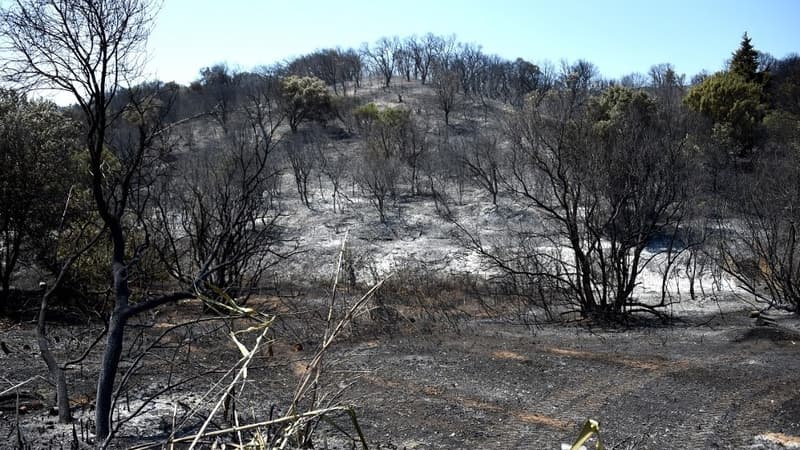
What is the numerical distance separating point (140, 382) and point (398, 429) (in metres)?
3.56

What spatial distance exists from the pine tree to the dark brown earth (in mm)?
37867

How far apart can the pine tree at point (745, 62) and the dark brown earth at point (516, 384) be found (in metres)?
37.9

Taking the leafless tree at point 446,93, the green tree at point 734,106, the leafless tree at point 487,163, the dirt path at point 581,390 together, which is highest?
the leafless tree at point 446,93

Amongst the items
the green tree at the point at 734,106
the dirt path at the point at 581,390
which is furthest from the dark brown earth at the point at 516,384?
the green tree at the point at 734,106

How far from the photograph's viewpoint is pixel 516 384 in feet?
34.1

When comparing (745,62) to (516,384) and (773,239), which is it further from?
(516,384)

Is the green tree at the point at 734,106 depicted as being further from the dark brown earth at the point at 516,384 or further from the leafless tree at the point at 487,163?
the dark brown earth at the point at 516,384

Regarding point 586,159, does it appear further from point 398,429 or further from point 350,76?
point 350,76

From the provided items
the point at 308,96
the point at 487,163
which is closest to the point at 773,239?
the point at 487,163

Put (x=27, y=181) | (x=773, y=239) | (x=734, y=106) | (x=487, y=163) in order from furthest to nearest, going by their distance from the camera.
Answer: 1. (x=734, y=106)
2. (x=487, y=163)
3. (x=773, y=239)
4. (x=27, y=181)

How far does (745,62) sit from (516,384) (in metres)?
45.5

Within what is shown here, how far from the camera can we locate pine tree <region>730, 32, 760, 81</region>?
156ft

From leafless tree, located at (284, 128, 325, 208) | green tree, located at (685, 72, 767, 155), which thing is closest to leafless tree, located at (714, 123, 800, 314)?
green tree, located at (685, 72, 767, 155)

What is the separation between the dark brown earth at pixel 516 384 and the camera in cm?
802
